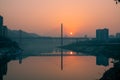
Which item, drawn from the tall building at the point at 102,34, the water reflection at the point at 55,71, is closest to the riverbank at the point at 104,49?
the water reflection at the point at 55,71

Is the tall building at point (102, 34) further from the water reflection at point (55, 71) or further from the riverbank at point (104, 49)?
the water reflection at point (55, 71)

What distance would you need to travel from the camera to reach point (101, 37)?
2987 inches

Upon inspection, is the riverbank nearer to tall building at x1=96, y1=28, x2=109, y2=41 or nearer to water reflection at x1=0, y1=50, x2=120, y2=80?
water reflection at x1=0, y1=50, x2=120, y2=80

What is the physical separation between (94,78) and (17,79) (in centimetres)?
400

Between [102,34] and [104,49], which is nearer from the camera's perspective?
[104,49]

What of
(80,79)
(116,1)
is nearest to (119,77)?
(116,1)

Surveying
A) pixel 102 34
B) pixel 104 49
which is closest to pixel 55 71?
pixel 104 49

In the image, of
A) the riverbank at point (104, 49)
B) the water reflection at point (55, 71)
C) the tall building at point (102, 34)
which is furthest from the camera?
the tall building at point (102, 34)

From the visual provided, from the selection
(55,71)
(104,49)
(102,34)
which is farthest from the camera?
(102,34)

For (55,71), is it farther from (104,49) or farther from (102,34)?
(102,34)

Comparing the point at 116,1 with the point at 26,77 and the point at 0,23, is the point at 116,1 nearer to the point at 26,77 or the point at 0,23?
the point at 26,77

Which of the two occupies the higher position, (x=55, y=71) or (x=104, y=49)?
(x=104, y=49)

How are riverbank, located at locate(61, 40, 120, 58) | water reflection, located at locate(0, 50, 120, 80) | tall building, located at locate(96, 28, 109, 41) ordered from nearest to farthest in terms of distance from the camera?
water reflection, located at locate(0, 50, 120, 80), riverbank, located at locate(61, 40, 120, 58), tall building, located at locate(96, 28, 109, 41)

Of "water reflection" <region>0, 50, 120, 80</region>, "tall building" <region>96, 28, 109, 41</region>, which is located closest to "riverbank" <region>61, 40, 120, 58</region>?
"water reflection" <region>0, 50, 120, 80</region>
